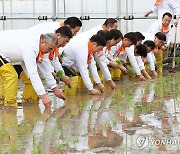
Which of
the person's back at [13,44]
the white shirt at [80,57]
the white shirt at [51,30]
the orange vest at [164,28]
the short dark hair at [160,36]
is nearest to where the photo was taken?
the person's back at [13,44]

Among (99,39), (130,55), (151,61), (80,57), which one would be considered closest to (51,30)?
(80,57)

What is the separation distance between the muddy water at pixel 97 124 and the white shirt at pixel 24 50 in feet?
1.38

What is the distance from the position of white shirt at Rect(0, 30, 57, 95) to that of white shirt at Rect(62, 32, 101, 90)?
1020 mm

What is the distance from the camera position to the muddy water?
5.69 meters

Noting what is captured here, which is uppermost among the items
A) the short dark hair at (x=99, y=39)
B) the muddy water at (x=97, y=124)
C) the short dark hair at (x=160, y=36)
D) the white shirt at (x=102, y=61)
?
the short dark hair at (x=99, y=39)

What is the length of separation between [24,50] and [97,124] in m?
1.59

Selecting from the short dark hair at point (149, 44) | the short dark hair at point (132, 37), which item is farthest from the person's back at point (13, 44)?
the short dark hair at point (149, 44)

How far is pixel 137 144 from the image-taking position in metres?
5.72

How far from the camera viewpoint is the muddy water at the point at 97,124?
569 centimetres

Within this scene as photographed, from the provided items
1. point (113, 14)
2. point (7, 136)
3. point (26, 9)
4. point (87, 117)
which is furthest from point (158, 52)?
point (7, 136)

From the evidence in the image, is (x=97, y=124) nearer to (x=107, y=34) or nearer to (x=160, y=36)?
(x=107, y=34)

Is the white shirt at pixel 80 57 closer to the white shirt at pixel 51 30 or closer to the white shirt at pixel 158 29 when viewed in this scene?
the white shirt at pixel 51 30

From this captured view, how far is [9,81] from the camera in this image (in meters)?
8.30

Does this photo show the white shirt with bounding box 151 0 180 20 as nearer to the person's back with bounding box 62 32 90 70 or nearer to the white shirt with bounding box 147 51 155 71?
the white shirt with bounding box 147 51 155 71
